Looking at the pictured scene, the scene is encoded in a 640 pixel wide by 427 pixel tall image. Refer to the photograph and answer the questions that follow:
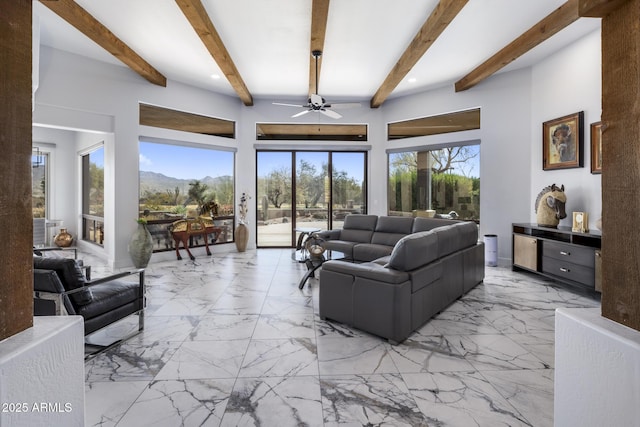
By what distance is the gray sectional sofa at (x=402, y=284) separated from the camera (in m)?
2.73

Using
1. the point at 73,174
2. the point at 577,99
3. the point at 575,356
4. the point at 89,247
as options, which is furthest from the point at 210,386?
the point at 73,174

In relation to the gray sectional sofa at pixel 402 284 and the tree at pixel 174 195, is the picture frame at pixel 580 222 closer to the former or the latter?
the gray sectional sofa at pixel 402 284

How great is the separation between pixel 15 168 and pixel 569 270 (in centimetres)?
543

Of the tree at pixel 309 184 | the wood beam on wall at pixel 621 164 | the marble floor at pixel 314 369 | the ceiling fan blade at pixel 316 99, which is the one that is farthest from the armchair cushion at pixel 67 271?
the tree at pixel 309 184

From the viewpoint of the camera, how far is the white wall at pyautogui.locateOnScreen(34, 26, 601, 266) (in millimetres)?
4707

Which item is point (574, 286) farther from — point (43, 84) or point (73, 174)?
point (73, 174)

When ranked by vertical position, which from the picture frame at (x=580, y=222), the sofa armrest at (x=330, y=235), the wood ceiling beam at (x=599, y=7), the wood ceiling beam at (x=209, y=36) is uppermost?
the wood ceiling beam at (x=209, y=36)

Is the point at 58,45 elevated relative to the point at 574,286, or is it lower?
elevated

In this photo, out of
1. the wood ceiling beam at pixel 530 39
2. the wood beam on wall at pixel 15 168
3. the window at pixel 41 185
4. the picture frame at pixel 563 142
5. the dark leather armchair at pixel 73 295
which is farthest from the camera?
the window at pixel 41 185

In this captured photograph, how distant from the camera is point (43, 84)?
185 inches

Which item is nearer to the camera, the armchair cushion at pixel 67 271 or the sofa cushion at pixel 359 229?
the armchair cushion at pixel 67 271

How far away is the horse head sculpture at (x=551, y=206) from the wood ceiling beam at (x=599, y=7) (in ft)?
15.3

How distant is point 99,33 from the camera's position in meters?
4.11

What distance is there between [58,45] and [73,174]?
4087 mm
